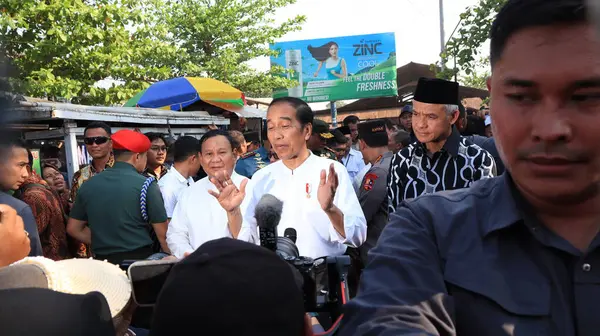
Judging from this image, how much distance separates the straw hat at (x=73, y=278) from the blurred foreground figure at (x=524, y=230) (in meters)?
0.84

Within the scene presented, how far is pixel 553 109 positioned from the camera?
3.39ft

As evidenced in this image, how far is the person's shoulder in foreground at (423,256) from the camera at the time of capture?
1.05m

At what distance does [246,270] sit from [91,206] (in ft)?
11.2

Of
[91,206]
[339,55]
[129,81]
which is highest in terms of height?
[339,55]

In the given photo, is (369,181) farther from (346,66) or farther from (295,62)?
(346,66)

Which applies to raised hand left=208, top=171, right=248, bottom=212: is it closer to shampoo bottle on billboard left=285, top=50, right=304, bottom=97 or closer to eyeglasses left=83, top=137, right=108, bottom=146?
eyeglasses left=83, top=137, right=108, bottom=146

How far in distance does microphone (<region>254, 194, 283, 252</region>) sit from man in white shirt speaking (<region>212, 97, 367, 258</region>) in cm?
64

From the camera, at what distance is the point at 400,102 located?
66.4 feet

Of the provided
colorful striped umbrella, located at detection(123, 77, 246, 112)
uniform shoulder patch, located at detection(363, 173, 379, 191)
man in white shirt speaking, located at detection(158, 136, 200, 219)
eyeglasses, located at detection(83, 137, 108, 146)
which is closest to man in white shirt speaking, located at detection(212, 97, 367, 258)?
uniform shoulder patch, located at detection(363, 173, 379, 191)

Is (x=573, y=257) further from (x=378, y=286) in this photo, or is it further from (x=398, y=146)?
(x=398, y=146)

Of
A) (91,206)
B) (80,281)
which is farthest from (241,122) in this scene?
(80,281)

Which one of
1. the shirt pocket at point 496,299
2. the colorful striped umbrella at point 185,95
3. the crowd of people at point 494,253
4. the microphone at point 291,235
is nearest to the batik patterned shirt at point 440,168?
the microphone at point 291,235

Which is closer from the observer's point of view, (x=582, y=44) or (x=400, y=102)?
(x=582, y=44)

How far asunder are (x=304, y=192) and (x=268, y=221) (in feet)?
3.95
